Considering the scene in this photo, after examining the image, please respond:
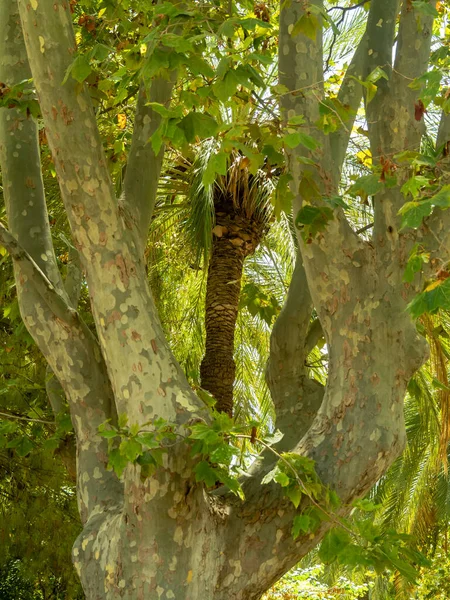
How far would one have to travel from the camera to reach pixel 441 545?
16406 mm

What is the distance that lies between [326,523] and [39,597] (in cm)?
932

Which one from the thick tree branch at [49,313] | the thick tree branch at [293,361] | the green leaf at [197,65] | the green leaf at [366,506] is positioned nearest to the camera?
the green leaf at [366,506]

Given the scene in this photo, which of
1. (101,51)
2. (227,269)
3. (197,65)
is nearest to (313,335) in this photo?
(197,65)

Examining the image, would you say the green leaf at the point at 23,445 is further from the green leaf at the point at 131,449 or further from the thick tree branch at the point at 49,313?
the green leaf at the point at 131,449

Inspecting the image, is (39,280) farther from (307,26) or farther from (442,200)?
(442,200)

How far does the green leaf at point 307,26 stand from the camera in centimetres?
367

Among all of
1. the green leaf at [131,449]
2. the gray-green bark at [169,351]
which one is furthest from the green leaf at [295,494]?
the green leaf at [131,449]

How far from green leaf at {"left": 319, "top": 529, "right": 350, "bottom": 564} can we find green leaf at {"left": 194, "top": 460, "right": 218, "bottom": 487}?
516 millimetres

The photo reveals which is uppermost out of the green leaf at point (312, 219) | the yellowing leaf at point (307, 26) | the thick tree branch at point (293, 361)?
the yellowing leaf at point (307, 26)

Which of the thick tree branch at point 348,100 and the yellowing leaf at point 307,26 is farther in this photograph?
the thick tree branch at point 348,100

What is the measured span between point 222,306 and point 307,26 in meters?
4.10

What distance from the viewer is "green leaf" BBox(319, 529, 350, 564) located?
3.32 metres

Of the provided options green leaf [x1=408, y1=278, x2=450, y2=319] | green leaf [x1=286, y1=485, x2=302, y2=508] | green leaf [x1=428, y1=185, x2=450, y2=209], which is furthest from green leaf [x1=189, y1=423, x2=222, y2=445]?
green leaf [x1=428, y1=185, x2=450, y2=209]

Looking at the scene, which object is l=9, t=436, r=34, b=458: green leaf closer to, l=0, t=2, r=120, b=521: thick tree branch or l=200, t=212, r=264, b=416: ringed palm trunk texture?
l=0, t=2, r=120, b=521: thick tree branch
